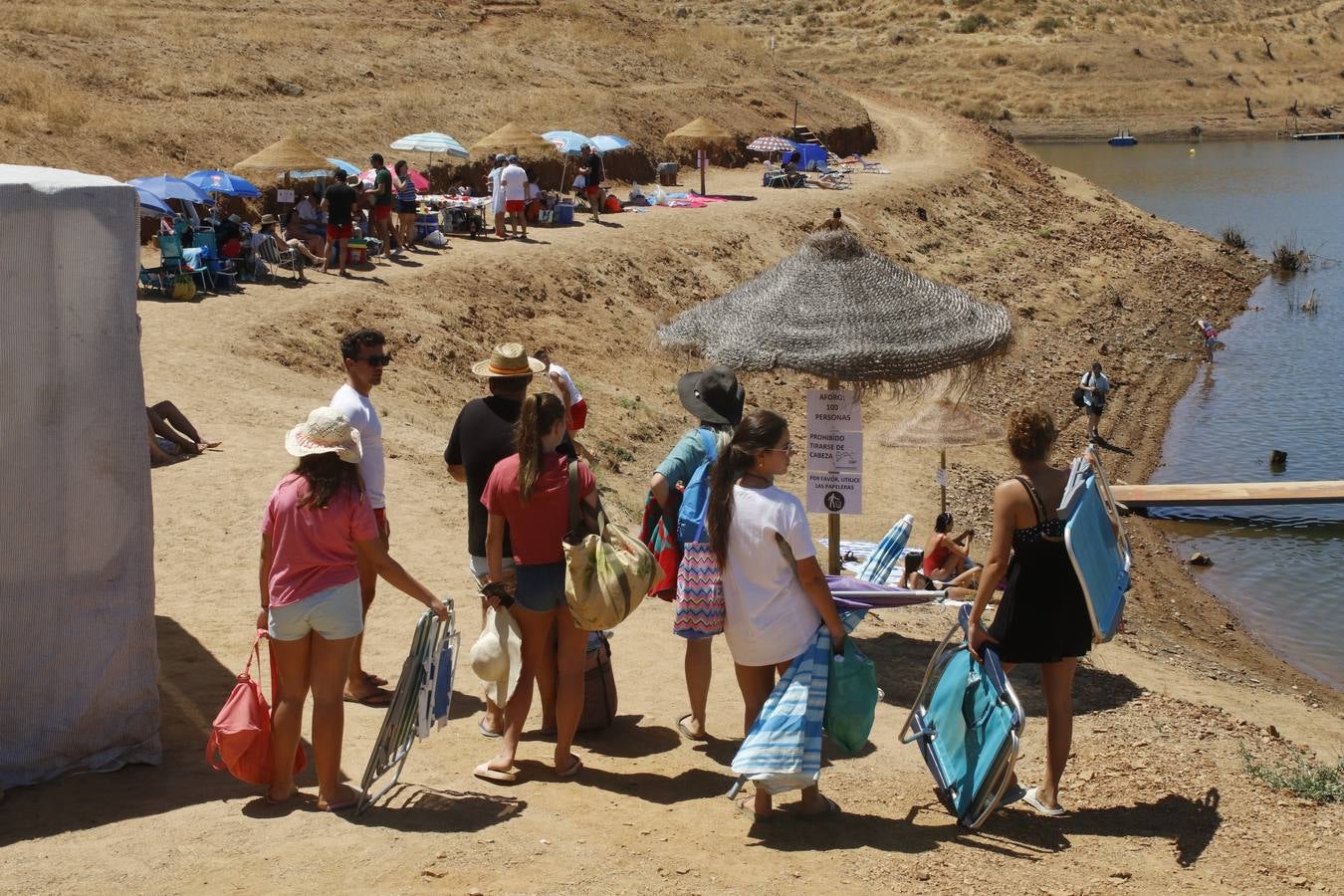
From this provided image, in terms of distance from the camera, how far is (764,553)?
5637 millimetres

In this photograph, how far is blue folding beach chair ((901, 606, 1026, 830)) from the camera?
19.4 ft

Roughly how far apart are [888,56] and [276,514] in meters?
66.3

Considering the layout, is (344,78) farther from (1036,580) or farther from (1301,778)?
(1301,778)

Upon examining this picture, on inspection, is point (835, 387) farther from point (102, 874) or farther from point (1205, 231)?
point (1205, 231)

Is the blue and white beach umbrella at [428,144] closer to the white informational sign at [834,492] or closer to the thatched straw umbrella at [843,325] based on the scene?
the thatched straw umbrella at [843,325]

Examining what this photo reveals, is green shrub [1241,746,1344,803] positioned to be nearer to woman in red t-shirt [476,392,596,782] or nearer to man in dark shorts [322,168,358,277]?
woman in red t-shirt [476,392,596,782]

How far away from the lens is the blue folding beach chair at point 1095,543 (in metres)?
5.96

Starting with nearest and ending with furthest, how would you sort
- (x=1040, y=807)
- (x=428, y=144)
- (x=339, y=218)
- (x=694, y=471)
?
(x=1040, y=807) → (x=694, y=471) → (x=339, y=218) → (x=428, y=144)

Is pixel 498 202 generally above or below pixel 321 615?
above

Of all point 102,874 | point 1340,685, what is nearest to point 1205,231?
point 1340,685

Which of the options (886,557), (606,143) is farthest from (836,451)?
(606,143)

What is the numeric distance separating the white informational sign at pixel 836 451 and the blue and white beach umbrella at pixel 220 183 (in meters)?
12.4

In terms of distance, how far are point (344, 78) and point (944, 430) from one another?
19765 millimetres

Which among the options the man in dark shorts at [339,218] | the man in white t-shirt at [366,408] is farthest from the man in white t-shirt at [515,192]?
the man in white t-shirt at [366,408]
